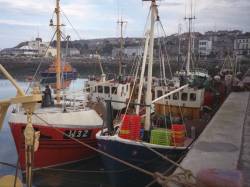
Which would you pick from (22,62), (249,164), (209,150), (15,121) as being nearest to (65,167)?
(15,121)

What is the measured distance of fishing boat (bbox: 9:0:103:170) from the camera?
1395 centimetres

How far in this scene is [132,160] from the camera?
460 inches

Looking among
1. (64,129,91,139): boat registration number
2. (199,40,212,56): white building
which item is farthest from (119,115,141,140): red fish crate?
(199,40,212,56): white building

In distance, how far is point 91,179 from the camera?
47.3ft

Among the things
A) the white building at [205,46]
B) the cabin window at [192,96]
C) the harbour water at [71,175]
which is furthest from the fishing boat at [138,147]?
the white building at [205,46]

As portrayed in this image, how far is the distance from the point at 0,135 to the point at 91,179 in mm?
7856

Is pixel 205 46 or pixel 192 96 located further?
pixel 205 46

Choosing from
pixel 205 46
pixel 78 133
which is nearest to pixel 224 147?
pixel 78 133

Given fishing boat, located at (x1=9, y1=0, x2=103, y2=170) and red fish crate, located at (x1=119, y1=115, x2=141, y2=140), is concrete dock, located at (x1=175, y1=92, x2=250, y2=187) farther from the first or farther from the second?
fishing boat, located at (x1=9, y1=0, x2=103, y2=170)

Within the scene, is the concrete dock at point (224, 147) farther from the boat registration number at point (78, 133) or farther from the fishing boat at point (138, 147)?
the boat registration number at point (78, 133)

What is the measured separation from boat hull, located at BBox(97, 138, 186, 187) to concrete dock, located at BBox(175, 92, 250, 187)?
1.76 meters

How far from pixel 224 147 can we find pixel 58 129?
745 cm

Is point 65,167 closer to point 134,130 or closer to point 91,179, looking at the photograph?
point 91,179

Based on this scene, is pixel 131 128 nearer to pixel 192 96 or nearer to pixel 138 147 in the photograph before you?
pixel 138 147
